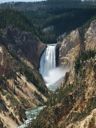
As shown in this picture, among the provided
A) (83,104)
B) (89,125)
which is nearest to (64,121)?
(83,104)

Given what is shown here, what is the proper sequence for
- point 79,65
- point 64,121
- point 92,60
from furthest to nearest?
point 79,65 → point 92,60 → point 64,121

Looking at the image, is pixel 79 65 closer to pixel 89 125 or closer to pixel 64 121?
pixel 64 121

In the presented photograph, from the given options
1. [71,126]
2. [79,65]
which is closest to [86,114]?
[71,126]

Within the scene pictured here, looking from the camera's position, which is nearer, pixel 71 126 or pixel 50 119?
pixel 71 126

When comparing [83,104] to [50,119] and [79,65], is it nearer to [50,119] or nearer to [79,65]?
[50,119]

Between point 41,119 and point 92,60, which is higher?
point 92,60

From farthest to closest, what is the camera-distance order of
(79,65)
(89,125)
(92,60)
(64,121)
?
(79,65) → (92,60) → (64,121) → (89,125)

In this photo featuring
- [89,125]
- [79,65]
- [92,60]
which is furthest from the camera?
[79,65]

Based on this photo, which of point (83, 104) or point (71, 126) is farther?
point (83, 104)

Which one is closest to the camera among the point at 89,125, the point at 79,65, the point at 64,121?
the point at 89,125
